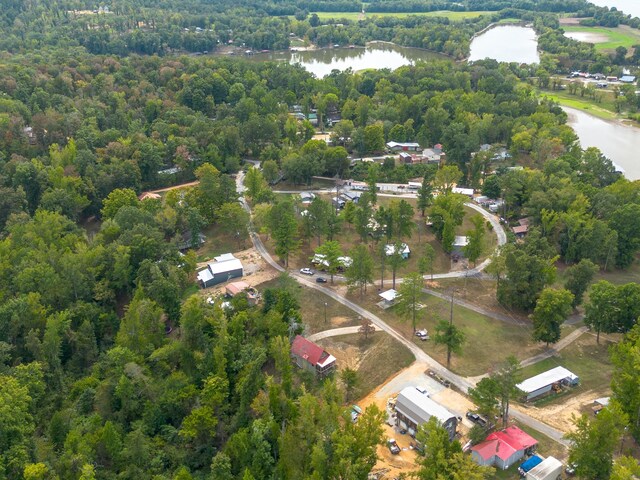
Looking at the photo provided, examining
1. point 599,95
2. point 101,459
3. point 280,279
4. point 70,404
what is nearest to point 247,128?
point 280,279

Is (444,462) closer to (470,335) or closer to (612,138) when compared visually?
(470,335)

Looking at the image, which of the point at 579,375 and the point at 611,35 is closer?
the point at 579,375

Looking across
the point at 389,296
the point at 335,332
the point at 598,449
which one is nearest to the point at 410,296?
the point at 389,296

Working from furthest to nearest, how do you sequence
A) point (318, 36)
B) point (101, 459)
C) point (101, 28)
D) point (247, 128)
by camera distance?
point (318, 36), point (101, 28), point (247, 128), point (101, 459)

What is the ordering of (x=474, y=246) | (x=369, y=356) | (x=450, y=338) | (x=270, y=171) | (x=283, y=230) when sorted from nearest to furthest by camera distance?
(x=450, y=338) → (x=369, y=356) → (x=474, y=246) → (x=283, y=230) → (x=270, y=171)

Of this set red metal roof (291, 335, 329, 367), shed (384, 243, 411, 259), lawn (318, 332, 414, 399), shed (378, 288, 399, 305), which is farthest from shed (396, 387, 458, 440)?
shed (384, 243, 411, 259)

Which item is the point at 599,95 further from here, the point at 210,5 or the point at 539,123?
the point at 210,5
